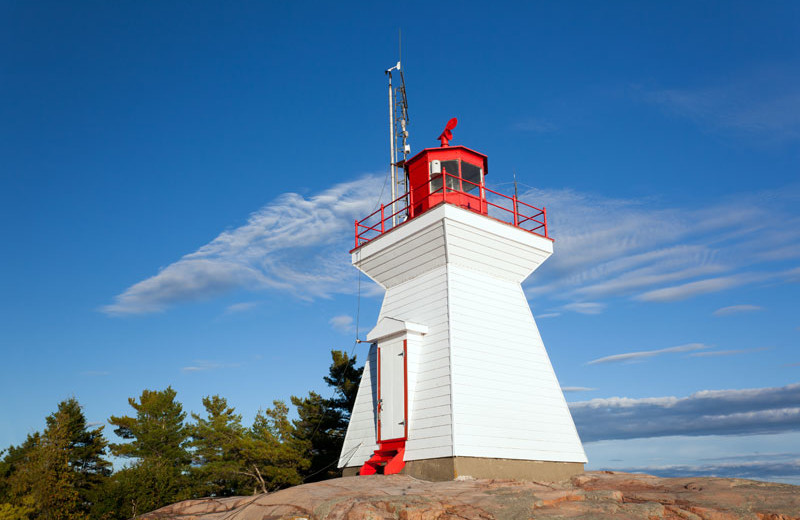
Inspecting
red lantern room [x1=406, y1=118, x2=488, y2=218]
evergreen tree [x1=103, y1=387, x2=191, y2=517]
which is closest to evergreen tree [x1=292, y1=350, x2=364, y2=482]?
evergreen tree [x1=103, y1=387, x2=191, y2=517]

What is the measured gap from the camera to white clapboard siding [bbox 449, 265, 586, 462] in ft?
51.5

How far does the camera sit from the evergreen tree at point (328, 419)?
2641cm

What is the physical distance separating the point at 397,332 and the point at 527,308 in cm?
462

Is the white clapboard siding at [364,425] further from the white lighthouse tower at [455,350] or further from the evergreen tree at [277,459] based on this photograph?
the evergreen tree at [277,459]

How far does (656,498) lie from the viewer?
1086cm

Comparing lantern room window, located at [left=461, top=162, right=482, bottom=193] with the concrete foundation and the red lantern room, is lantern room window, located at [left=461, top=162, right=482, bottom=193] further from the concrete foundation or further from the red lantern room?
the concrete foundation

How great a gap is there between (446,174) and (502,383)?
6611 millimetres

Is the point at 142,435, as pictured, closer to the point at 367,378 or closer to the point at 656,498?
the point at 367,378

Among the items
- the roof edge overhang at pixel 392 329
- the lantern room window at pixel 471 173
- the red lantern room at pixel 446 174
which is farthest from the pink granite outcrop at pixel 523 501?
the lantern room window at pixel 471 173

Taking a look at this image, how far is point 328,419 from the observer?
27.8 meters

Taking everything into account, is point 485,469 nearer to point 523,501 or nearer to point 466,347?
point 466,347

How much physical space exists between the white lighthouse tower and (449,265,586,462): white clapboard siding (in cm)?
3

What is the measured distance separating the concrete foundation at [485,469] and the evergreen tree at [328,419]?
11.0 metres

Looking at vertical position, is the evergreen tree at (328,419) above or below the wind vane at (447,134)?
below
